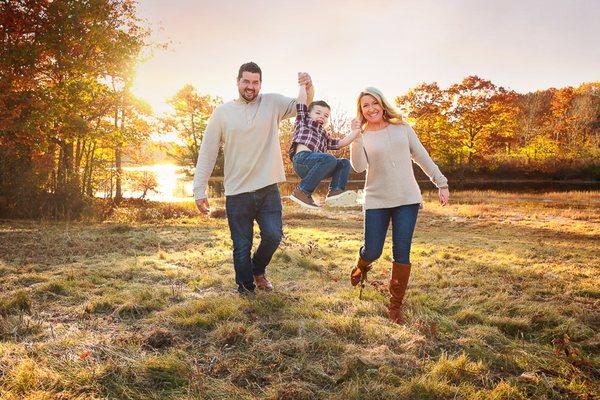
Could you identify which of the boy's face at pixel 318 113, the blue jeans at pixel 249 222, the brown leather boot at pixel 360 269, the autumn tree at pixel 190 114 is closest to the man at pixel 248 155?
the blue jeans at pixel 249 222

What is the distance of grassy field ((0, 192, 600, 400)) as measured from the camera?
10.1 ft

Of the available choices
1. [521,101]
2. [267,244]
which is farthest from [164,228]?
[521,101]

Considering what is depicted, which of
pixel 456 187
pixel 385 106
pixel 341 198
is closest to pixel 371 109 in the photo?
pixel 385 106

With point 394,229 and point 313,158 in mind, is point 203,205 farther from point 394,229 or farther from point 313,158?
point 394,229

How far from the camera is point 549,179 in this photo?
135 ft

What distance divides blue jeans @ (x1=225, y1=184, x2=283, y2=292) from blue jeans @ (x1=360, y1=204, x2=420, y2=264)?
107 cm

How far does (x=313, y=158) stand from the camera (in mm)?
4664

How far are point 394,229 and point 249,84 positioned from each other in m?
2.18

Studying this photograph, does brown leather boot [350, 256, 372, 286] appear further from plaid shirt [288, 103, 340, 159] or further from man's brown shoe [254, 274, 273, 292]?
plaid shirt [288, 103, 340, 159]

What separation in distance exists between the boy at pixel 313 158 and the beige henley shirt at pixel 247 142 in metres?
0.29

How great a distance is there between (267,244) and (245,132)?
53.2 inches

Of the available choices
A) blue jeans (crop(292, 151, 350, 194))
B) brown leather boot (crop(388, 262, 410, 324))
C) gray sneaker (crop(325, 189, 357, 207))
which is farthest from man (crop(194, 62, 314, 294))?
brown leather boot (crop(388, 262, 410, 324))

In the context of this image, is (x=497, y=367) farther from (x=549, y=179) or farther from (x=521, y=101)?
(x=521, y=101)

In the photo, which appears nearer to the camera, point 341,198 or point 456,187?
point 341,198
